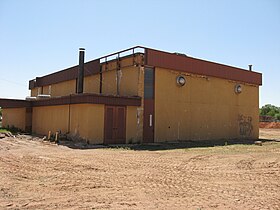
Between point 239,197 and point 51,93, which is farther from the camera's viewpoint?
point 51,93

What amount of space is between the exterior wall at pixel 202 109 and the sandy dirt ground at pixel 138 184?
→ 9823 millimetres

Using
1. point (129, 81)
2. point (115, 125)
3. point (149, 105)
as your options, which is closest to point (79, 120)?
point (115, 125)

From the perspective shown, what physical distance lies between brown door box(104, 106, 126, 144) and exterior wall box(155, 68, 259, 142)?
110 inches

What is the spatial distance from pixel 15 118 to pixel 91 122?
1540 centimetres

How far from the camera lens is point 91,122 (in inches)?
724

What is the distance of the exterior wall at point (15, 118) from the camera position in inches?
1125

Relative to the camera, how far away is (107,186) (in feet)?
24.6

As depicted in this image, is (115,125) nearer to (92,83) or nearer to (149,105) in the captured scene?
(149,105)

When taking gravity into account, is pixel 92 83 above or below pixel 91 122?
above

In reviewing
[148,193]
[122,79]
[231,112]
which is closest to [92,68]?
[122,79]

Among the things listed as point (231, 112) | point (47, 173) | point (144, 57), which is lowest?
point (47, 173)

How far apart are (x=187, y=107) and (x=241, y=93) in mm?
7570

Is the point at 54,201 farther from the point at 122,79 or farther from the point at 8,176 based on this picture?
the point at 122,79

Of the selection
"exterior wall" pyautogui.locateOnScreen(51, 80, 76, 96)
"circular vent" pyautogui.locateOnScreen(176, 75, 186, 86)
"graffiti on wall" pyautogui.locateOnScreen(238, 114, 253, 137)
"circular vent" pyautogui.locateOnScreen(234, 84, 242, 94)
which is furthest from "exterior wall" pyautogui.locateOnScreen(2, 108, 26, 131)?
"graffiti on wall" pyautogui.locateOnScreen(238, 114, 253, 137)
